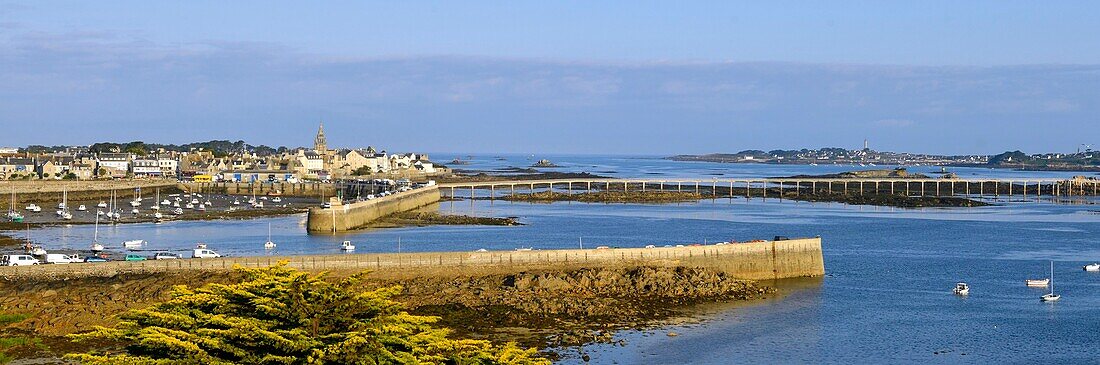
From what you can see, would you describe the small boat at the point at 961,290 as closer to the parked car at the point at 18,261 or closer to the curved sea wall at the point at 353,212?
the parked car at the point at 18,261

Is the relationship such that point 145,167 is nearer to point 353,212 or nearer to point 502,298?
point 353,212

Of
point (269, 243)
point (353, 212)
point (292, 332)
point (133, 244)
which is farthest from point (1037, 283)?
point (353, 212)

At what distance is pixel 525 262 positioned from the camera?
1526 inches

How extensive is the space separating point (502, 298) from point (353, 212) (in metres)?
33.6

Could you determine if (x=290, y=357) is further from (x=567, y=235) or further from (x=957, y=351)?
(x=567, y=235)

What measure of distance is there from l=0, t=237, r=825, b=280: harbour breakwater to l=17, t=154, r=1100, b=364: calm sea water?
111cm

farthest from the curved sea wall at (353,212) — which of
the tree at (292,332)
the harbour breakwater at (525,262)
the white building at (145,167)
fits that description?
the tree at (292,332)

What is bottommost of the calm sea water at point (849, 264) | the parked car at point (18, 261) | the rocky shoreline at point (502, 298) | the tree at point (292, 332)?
the calm sea water at point (849, 264)

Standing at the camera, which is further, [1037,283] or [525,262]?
[1037,283]

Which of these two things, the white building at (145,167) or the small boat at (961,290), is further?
the white building at (145,167)

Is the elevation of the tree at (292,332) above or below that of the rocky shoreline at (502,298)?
above

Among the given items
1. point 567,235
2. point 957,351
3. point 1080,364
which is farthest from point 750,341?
point 567,235

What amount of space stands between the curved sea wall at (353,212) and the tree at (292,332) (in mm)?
47756

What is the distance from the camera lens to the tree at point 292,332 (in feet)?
47.5
